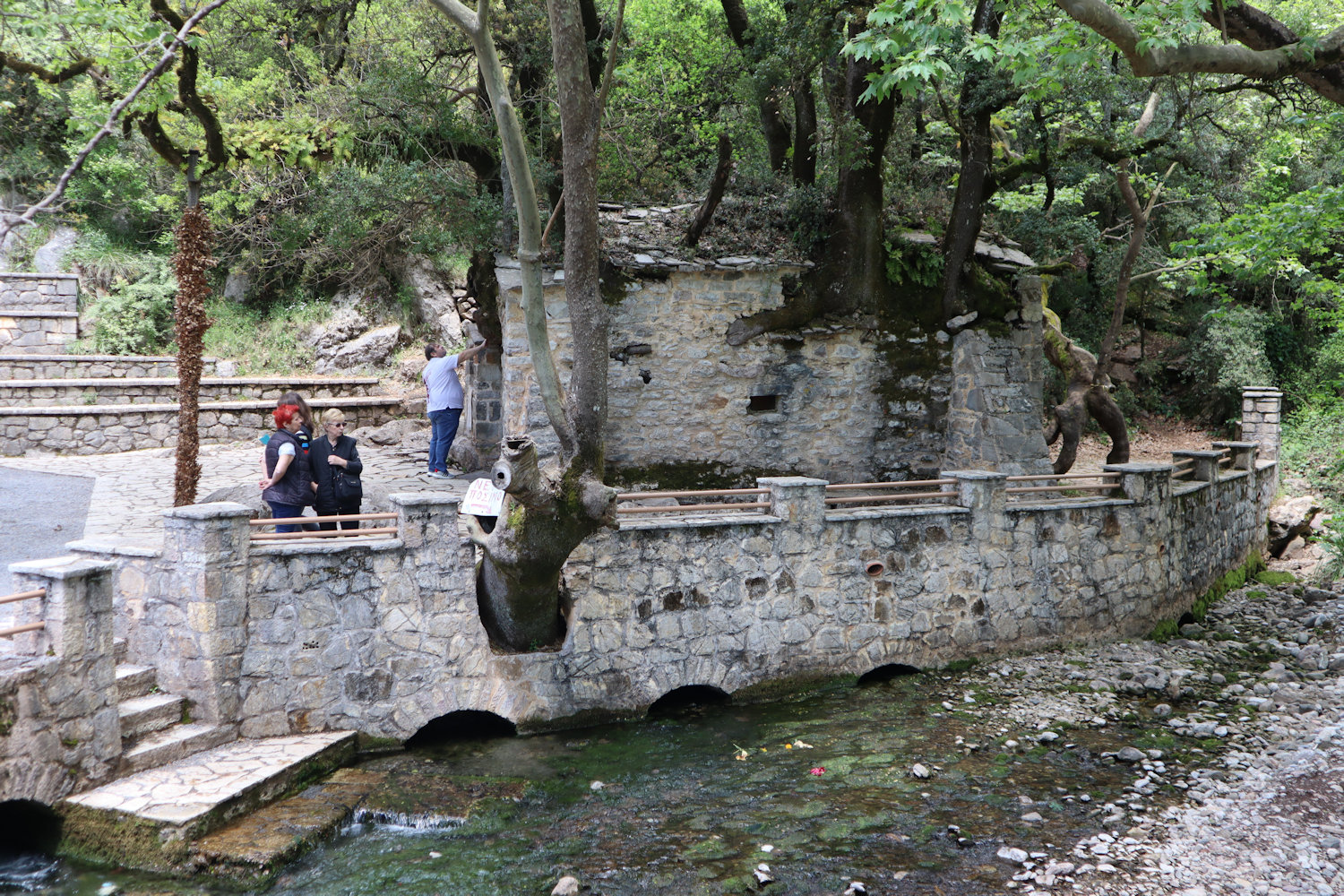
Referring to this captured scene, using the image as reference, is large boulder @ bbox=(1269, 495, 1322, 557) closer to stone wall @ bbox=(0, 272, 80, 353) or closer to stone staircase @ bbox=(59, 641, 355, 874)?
stone staircase @ bbox=(59, 641, 355, 874)

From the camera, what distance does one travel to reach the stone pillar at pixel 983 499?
923 cm

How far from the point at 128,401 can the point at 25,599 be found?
9809mm

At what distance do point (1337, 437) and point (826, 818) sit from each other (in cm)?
1626

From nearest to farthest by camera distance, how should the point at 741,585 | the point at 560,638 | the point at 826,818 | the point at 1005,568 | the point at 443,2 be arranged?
the point at 443,2 < the point at 826,818 < the point at 560,638 < the point at 741,585 < the point at 1005,568

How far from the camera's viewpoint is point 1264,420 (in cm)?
1548

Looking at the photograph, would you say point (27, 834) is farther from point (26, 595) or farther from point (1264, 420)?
point (1264, 420)

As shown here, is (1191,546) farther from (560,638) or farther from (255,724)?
(255,724)

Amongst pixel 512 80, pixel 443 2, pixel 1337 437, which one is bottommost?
pixel 1337 437

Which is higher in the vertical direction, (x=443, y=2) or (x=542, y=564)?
(x=443, y=2)

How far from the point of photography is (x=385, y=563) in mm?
7168

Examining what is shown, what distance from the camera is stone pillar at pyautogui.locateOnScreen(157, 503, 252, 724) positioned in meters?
6.39

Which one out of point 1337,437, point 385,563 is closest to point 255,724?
point 385,563

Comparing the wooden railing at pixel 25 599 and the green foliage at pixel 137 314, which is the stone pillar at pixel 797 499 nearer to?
the wooden railing at pixel 25 599

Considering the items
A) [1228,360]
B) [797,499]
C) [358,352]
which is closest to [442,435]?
[797,499]
